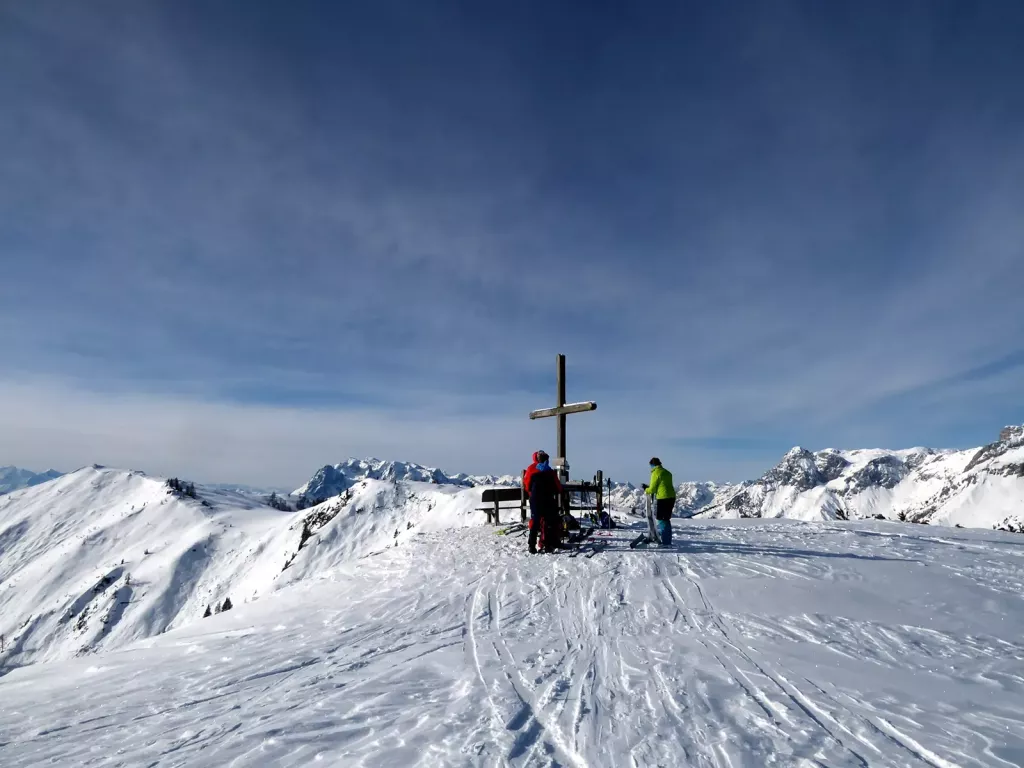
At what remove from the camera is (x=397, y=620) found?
948 cm

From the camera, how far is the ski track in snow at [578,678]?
15.3 feet

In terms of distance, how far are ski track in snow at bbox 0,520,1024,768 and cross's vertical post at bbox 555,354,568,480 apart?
23.5 ft

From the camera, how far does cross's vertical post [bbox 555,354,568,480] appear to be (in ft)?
62.7

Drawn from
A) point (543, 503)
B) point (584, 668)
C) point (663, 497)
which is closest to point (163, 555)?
point (543, 503)

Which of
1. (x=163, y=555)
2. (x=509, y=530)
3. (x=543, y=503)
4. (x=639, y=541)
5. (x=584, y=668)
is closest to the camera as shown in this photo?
(x=584, y=668)

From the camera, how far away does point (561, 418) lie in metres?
19.3

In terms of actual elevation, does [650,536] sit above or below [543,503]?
below

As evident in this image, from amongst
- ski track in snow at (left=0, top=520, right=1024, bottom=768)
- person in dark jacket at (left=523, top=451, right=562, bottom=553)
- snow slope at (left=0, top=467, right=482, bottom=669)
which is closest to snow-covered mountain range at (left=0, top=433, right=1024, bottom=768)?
ski track in snow at (left=0, top=520, right=1024, bottom=768)

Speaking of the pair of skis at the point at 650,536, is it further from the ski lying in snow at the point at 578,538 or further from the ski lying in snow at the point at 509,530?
the ski lying in snow at the point at 509,530

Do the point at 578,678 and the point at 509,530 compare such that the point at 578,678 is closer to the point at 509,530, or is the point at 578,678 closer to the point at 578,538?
the point at 578,538

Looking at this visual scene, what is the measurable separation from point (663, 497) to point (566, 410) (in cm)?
530

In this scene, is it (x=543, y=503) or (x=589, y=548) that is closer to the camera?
(x=543, y=503)

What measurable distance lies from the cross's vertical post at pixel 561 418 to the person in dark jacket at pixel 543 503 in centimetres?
365

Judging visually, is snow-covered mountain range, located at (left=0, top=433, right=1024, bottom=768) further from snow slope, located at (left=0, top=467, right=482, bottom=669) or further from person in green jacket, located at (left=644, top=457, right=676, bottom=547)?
snow slope, located at (left=0, top=467, right=482, bottom=669)
